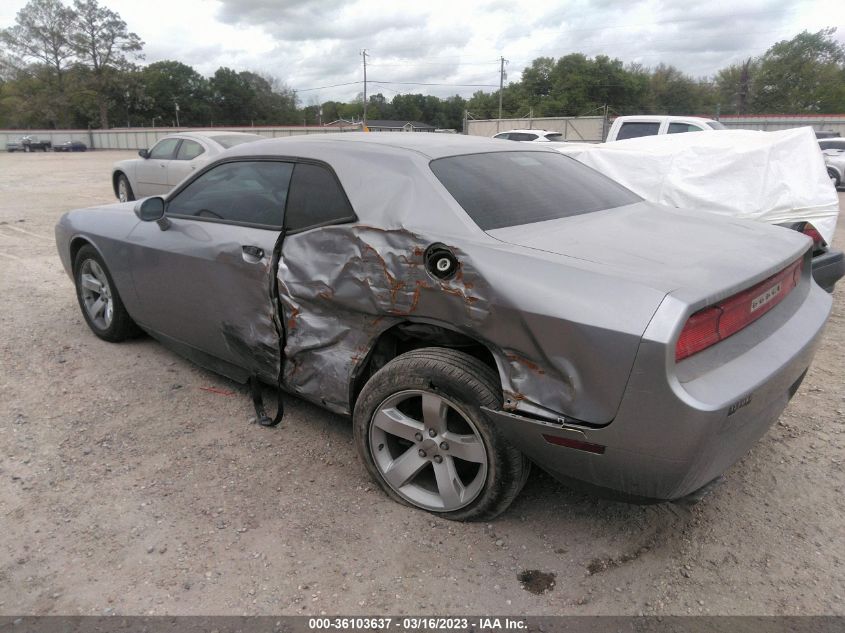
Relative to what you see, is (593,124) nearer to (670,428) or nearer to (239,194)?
(239,194)

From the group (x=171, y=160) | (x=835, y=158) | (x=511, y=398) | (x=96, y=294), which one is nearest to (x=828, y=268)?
(x=511, y=398)

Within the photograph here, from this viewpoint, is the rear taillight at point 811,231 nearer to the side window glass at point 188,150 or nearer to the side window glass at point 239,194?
the side window glass at point 239,194

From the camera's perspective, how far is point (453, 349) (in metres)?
2.50

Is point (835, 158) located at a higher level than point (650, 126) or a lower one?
lower

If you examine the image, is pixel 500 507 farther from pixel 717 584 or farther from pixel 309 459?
pixel 309 459

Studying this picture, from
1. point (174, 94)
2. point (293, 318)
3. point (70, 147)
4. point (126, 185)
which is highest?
point (174, 94)

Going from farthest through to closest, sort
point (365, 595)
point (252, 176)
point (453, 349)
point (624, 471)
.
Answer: point (252, 176), point (453, 349), point (365, 595), point (624, 471)

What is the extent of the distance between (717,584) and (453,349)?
1331 mm

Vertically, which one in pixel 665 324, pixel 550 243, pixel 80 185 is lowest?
pixel 80 185

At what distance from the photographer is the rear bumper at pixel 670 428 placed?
6.13 ft

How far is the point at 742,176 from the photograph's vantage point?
5.27 meters

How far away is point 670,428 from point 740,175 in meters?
4.28

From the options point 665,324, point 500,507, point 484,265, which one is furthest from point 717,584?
point 484,265

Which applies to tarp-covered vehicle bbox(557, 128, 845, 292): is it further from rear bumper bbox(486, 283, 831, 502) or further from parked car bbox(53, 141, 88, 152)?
parked car bbox(53, 141, 88, 152)
